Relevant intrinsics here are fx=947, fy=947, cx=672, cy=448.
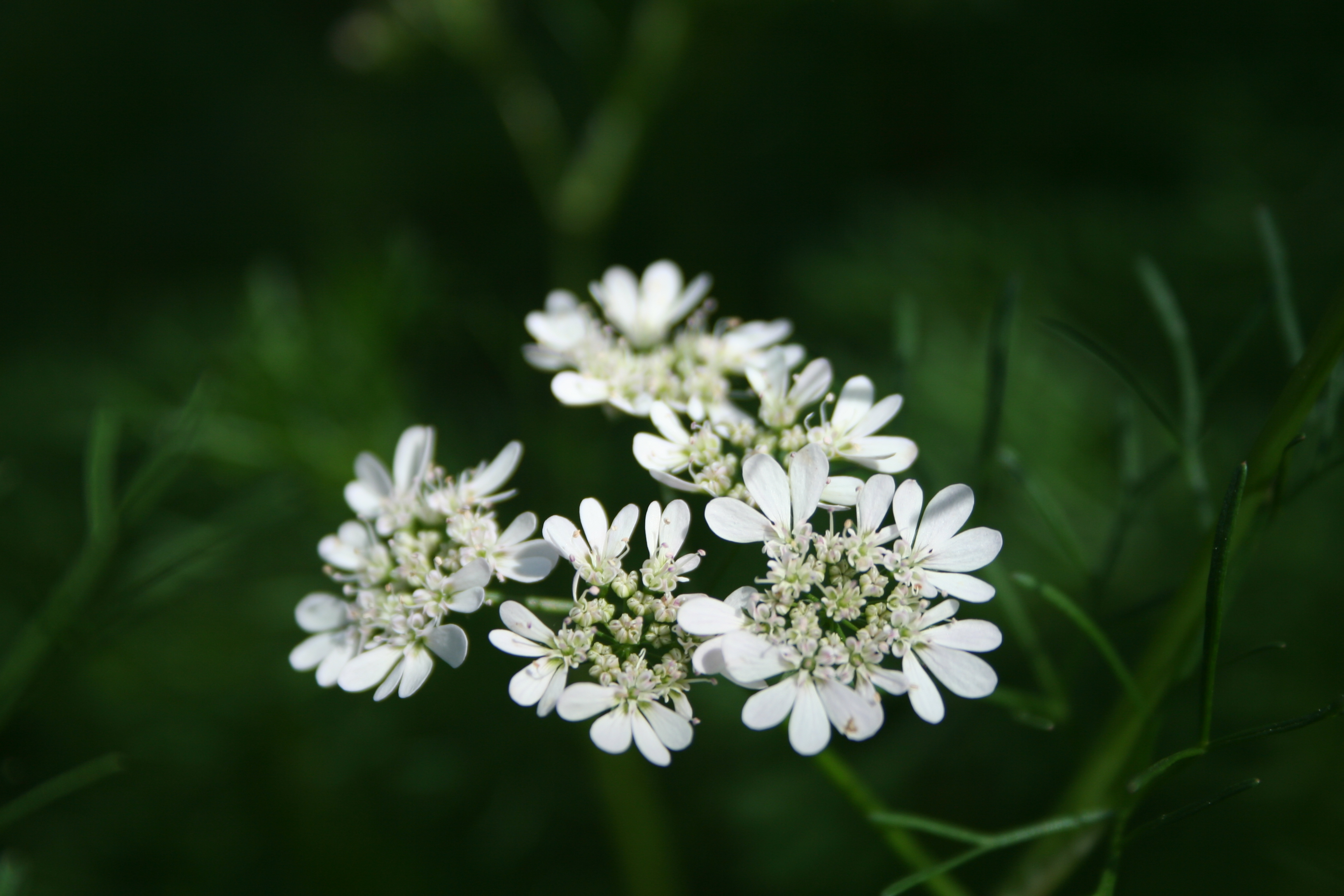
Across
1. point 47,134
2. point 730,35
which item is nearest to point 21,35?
point 47,134

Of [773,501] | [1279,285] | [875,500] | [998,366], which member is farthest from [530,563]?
[1279,285]

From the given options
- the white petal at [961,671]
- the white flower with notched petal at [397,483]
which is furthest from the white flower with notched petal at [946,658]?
the white flower with notched petal at [397,483]

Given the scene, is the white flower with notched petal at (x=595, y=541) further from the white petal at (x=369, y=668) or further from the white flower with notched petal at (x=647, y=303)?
the white flower with notched petal at (x=647, y=303)

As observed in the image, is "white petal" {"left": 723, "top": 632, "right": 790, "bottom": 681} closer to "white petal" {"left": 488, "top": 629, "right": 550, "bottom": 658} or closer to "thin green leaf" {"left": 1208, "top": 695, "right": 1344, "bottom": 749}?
"white petal" {"left": 488, "top": 629, "right": 550, "bottom": 658}

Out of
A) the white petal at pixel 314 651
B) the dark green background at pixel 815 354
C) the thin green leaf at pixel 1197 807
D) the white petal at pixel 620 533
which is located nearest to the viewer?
the thin green leaf at pixel 1197 807

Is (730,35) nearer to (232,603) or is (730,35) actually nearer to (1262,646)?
(232,603)

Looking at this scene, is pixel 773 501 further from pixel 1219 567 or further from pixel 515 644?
pixel 1219 567

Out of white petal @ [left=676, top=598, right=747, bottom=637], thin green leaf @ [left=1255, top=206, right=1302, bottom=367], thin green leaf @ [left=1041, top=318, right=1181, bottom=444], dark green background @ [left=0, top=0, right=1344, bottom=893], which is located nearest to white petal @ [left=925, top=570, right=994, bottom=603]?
white petal @ [left=676, top=598, right=747, bottom=637]
